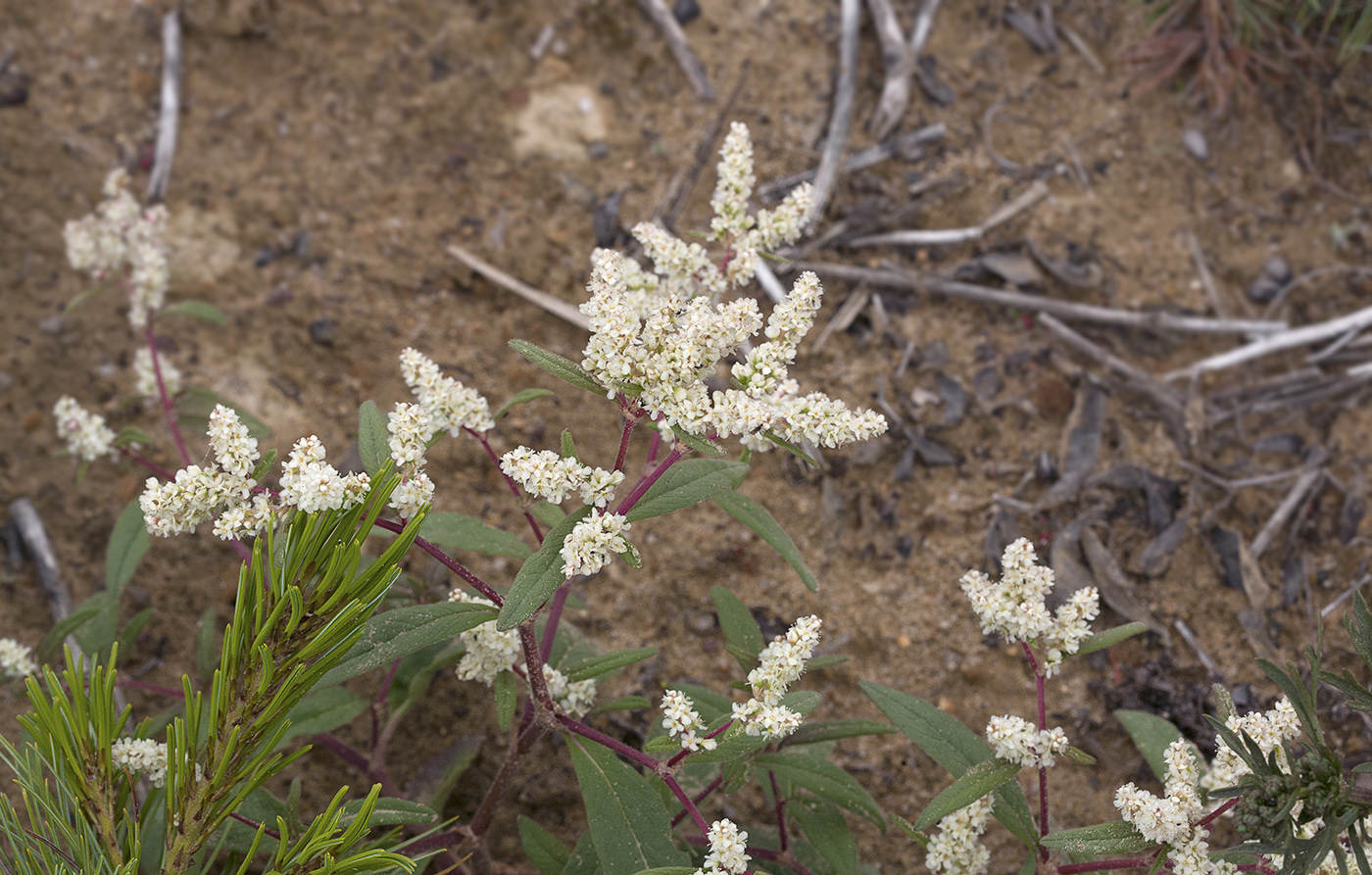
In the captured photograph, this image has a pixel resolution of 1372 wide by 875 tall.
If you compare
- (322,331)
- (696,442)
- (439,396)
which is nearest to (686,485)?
(696,442)

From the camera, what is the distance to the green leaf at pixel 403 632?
1933 mm

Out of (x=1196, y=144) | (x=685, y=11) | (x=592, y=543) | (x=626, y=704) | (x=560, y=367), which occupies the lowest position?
(x=626, y=704)

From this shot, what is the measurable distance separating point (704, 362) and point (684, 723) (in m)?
0.71

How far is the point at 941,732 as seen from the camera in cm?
227

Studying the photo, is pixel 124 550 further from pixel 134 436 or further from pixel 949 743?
pixel 949 743

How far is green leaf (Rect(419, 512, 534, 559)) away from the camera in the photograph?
2.25 meters

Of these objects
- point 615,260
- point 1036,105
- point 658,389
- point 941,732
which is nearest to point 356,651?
point 658,389

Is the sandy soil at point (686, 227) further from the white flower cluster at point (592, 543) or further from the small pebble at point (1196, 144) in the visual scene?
the white flower cluster at point (592, 543)

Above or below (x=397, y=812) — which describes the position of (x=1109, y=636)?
above

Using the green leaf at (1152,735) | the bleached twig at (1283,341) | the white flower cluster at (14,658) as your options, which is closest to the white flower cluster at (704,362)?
the green leaf at (1152,735)

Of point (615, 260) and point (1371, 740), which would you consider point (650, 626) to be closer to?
point (615, 260)

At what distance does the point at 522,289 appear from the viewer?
3.55m

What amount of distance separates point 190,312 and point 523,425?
3.69 ft

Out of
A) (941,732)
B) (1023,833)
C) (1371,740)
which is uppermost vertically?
(941,732)
